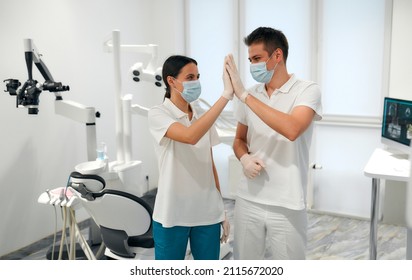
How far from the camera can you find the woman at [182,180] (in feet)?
5.20

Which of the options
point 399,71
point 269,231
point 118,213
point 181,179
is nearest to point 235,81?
point 181,179

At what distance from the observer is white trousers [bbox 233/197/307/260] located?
1558 mm

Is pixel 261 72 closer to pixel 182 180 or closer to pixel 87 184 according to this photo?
pixel 182 180

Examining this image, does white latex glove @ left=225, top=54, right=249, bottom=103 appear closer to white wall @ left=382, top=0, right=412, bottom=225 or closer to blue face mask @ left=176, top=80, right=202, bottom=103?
blue face mask @ left=176, top=80, right=202, bottom=103

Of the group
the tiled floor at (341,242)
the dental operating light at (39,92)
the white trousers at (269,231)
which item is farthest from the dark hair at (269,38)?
the tiled floor at (341,242)

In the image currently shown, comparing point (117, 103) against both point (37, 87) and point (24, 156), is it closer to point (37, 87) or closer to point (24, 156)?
point (37, 87)

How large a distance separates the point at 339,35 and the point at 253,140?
243 cm

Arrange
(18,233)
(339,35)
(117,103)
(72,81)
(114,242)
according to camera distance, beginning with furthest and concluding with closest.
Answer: (339,35)
(72,81)
(18,233)
(117,103)
(114,242)

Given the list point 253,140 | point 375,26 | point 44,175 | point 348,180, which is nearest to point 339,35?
point 375,26

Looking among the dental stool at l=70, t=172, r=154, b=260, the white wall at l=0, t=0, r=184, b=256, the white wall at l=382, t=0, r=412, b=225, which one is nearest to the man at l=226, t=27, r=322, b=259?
the dental stool at l=70, t=172, r=154, b=260

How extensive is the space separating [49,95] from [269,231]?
228 centimetres

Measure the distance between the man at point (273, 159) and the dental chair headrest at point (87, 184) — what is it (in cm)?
82

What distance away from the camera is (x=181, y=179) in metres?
1.60

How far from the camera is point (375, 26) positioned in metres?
3.52
